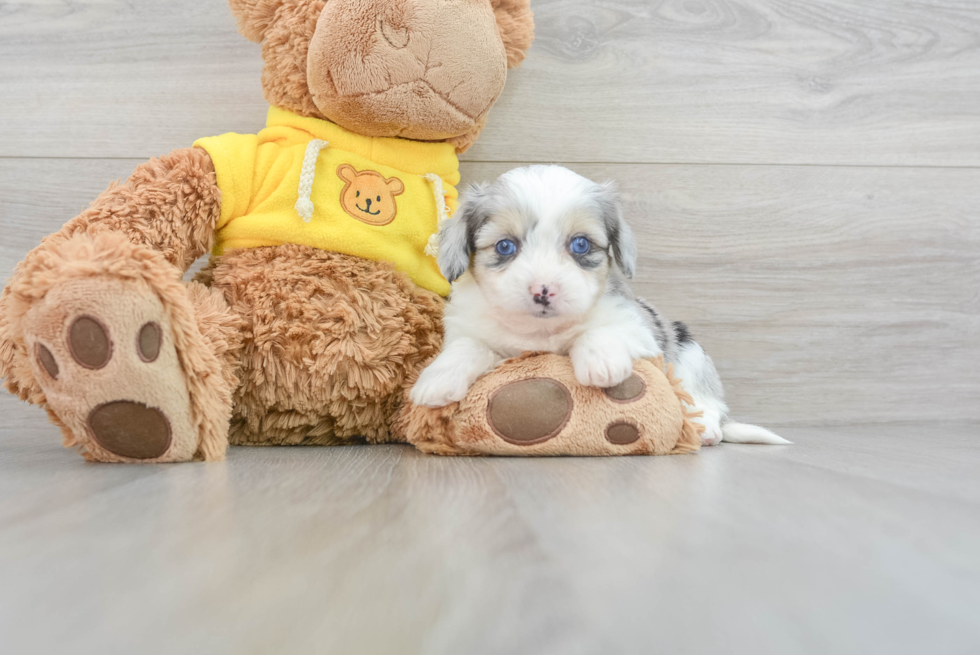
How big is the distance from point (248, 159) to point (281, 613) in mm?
1168

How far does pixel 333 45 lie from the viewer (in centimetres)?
133

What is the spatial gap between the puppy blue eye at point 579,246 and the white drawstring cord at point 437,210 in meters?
0.31

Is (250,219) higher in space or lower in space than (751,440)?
higher

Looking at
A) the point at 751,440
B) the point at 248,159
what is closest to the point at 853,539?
the point at 751,440

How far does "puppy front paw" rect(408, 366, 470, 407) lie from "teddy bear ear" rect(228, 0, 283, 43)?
2.71 feet

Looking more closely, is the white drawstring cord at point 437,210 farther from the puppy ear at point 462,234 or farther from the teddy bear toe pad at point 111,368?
the teddy bear toe pad at point 111,368

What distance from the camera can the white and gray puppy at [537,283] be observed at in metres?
1.24

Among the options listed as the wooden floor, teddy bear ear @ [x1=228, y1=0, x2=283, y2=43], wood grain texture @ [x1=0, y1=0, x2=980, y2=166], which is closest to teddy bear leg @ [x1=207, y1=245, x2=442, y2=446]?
the wooden floor

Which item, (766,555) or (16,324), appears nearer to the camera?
(766,555)

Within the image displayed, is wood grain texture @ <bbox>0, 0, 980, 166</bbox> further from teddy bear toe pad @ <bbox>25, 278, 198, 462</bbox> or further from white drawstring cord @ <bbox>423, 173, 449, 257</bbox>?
teddy bear toe pad @ <bbox>25, 278, 198, 462</bbox>

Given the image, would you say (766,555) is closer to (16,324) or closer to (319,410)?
(319,410)

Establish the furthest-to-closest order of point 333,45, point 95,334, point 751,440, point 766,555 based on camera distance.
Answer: point 751,440 < point 333,45 < point 95,334 < point 766,555

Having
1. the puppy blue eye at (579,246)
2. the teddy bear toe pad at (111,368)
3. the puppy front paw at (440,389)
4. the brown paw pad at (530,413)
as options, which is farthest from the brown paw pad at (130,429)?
the puppy blue eye at (579,246)

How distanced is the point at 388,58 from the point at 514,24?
338 millimetres
